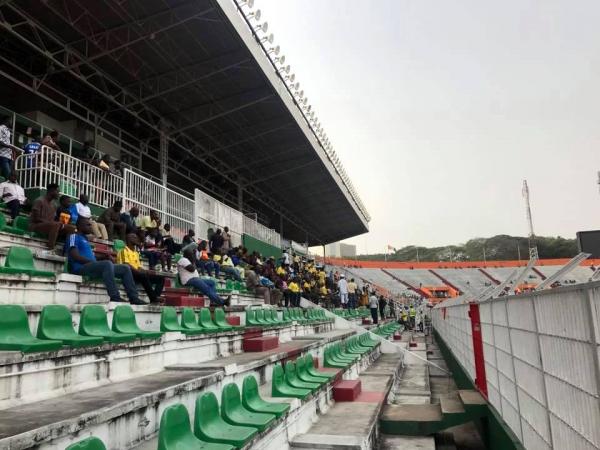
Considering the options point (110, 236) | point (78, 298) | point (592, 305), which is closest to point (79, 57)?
point (110, 236)

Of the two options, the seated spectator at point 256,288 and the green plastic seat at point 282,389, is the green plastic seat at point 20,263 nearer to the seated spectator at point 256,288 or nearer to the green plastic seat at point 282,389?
the green plastic seat at point 282,389

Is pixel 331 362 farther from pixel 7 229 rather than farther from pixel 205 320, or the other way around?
pixel 7 229

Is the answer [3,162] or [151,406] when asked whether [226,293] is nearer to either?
[3,162]

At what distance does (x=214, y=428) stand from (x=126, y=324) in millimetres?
1589

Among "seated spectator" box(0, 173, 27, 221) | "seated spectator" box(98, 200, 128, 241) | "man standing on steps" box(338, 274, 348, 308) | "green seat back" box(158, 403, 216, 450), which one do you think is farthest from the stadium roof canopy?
"green seat back" box(158, 403, 216, 450)

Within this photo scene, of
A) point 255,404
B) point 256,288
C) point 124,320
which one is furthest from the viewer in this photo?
point 256,288

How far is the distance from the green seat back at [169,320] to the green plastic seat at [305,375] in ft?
4.29

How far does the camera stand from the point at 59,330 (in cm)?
320

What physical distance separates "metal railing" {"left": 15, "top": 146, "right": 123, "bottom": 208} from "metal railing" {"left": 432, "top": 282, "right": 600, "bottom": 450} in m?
7.42

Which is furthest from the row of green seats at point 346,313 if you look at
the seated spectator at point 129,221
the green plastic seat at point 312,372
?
the green plastic seat at point 312,372

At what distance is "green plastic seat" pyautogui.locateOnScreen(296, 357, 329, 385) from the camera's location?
488 cm

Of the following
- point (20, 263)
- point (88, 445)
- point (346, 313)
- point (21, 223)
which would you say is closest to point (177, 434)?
point (88, 445)

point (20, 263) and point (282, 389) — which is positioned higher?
point (20, 263)

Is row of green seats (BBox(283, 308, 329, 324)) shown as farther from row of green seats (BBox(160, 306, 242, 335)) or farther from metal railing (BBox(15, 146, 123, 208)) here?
metal railing (BBox(15, 146, 123, 208))
